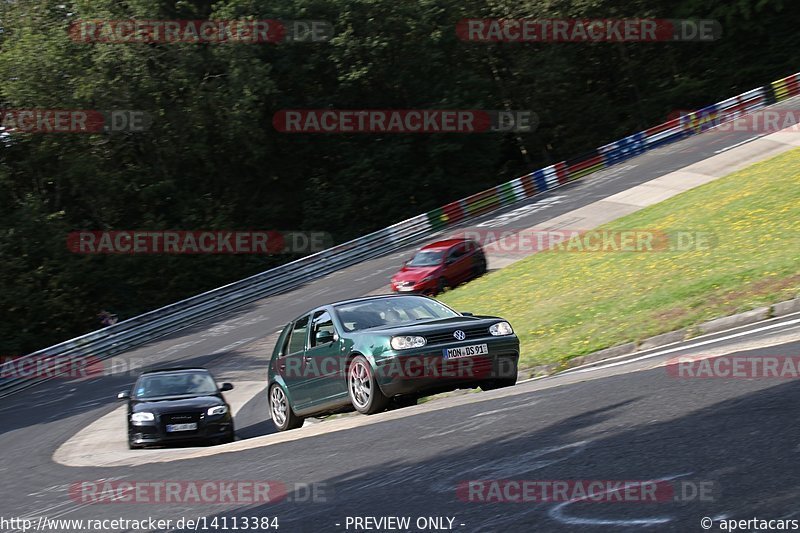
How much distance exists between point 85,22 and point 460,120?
814 inches

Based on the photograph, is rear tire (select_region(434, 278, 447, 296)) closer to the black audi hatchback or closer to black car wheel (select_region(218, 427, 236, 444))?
the black audi hatchback

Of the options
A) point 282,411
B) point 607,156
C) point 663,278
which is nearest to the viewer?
point 282,411

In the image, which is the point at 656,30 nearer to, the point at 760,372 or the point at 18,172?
the point at 18,172

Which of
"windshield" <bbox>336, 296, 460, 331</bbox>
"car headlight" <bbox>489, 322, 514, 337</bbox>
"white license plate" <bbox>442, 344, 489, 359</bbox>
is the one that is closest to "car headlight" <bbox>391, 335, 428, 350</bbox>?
"white license plate" <bbox>442, 344, 489, 359</bbox>

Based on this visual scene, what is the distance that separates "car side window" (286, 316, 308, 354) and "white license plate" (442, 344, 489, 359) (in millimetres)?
2734

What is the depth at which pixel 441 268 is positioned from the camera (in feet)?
98.5

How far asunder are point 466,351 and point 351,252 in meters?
27.9

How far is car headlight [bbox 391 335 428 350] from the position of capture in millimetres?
10859

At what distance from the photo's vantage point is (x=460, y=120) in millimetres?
52438

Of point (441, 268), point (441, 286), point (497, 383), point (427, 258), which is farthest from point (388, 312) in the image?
point (427, 258)

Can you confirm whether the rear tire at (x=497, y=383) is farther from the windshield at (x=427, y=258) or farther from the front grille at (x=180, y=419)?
the windshield at (x=427, y=258)

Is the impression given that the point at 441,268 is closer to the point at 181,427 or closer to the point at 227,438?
the point at 227,438

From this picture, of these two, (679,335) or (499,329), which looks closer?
(499,329)

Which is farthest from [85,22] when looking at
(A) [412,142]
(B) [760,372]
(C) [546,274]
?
(B) [760,372]
